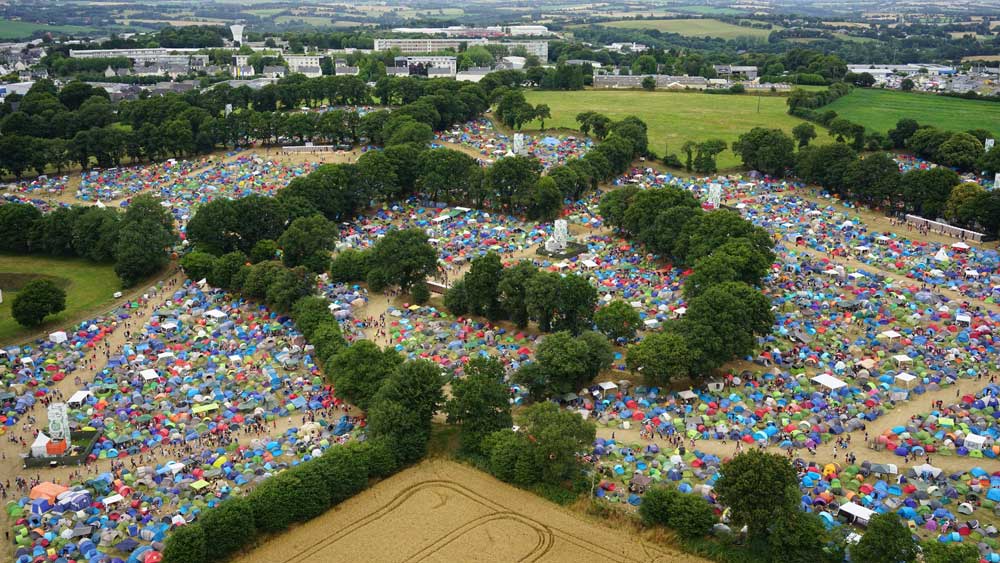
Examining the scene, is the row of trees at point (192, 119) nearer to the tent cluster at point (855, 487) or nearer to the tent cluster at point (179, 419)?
the tent cluster at point (179, 419)

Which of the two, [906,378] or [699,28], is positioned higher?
[699,28]

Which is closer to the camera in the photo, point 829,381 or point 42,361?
point 829,381

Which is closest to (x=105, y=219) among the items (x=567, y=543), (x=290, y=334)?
(x=290, y=334)

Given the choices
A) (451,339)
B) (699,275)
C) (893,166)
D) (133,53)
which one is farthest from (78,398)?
(133,53)

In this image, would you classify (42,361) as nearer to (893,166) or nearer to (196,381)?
(196,381)

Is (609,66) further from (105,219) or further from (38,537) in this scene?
(38,537)

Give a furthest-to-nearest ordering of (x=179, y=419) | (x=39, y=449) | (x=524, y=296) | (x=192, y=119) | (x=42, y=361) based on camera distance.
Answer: (x=192, y=119), (x=524, y=296), (x=42, y=361), (x=179, y=419), (x=39, y=449)
